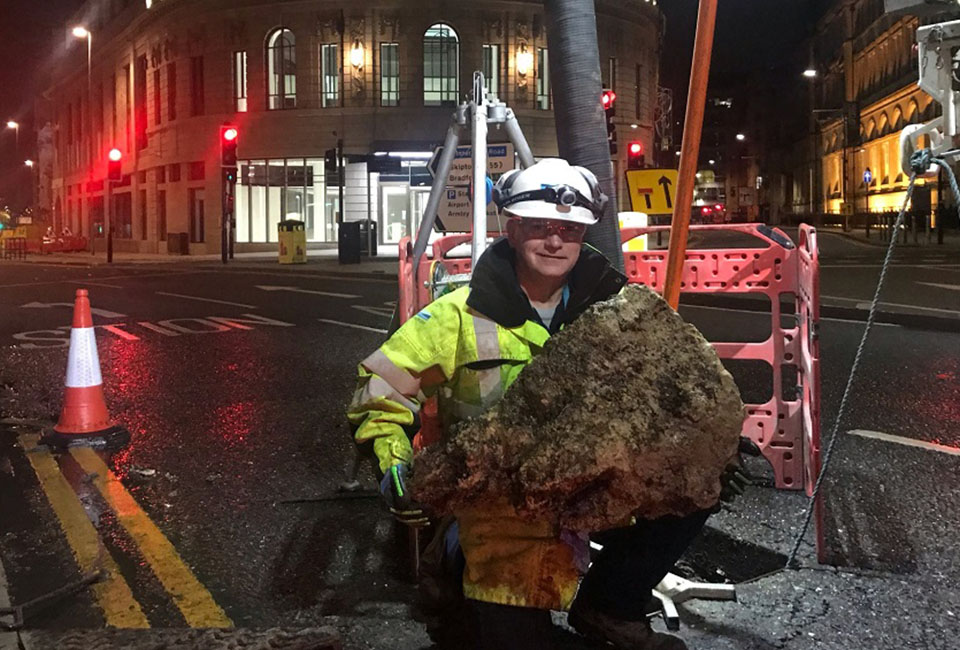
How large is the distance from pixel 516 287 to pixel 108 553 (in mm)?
2416

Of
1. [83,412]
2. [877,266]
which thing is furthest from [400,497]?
[877,266]

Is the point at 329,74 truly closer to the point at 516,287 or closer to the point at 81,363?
the point at 81,363

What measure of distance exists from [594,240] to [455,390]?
6.18 ft

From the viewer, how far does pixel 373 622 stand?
3.26m

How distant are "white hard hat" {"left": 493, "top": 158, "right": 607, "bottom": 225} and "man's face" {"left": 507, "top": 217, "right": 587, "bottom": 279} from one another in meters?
0.04

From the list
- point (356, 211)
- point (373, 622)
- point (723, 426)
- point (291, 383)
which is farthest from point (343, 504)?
point (356, 211)

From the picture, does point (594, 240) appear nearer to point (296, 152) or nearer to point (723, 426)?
point (723, 426)

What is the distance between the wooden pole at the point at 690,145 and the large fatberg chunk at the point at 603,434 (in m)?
1.04

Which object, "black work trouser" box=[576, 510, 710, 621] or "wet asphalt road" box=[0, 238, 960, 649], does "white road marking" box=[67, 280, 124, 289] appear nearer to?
"wet asphalt road" box=[0, 238, 960, 649]

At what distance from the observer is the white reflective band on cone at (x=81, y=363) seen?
5965mm

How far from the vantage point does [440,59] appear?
34.2 metres

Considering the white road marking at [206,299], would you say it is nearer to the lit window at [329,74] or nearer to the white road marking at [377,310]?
the white road marking at [377,310]

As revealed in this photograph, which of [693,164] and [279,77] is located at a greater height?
[279,77]

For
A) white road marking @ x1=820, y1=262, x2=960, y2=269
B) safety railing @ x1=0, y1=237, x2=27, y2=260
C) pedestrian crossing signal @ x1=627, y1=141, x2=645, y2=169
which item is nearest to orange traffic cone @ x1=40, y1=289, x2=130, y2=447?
pedestrian crossing signal @ x1=627, y1=141, x2=645, y2=169
